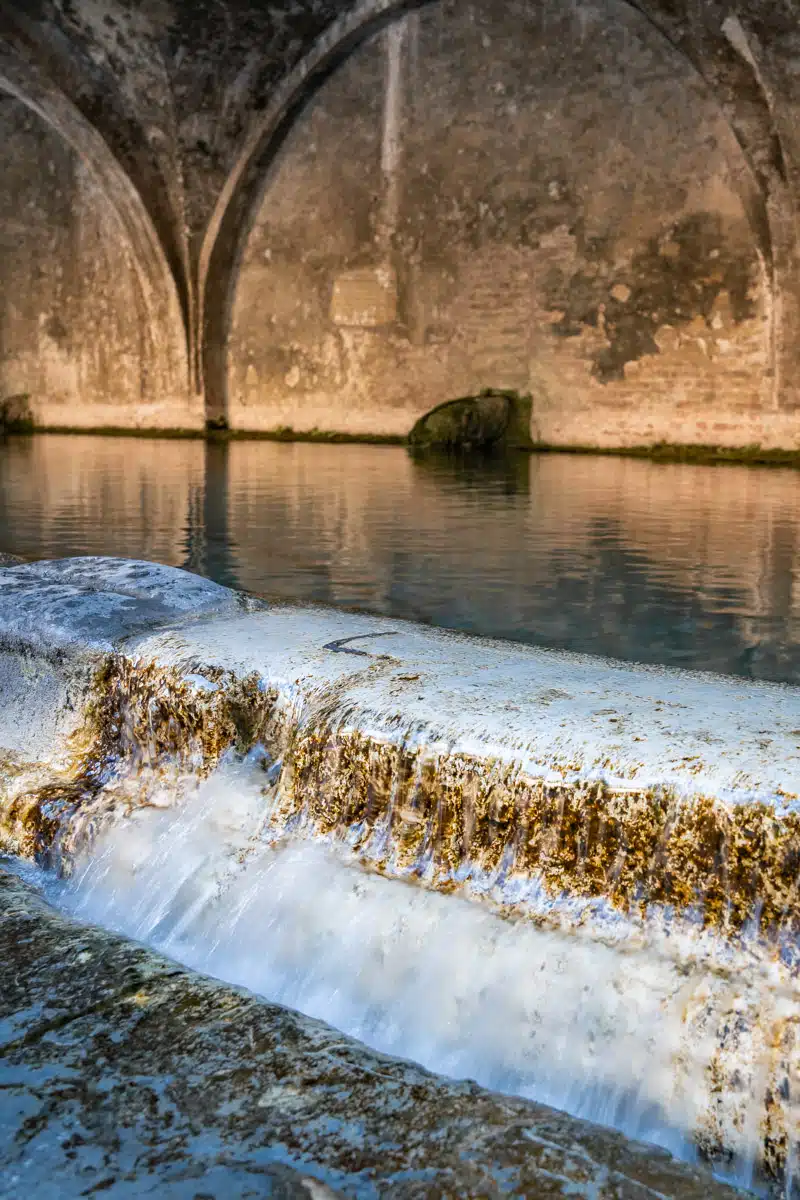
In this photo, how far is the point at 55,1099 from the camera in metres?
1.51

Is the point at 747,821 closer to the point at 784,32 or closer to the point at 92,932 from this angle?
the point at 92,932

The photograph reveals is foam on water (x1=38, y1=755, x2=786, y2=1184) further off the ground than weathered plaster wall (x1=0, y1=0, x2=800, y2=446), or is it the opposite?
weathered plaster wall (x1=0, y1=0, x2=800, y2=446)

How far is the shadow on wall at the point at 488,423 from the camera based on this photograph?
1240 centimetres

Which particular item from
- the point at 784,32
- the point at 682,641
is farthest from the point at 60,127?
the point at 682,641

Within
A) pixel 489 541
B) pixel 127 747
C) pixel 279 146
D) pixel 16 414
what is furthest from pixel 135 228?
pixel 127 747

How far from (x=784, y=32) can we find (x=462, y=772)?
9.39 m

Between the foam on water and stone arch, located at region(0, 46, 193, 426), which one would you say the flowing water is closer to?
the foam on water

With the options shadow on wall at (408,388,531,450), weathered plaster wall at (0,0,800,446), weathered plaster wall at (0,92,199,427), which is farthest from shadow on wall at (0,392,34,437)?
shadow on wall at (408,388,531,450)

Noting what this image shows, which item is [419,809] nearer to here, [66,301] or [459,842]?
[459,842]

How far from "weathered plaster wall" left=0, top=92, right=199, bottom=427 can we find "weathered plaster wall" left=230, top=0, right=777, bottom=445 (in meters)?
1.79

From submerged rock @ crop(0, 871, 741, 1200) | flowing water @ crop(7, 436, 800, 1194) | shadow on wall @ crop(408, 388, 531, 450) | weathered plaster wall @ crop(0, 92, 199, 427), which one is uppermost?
weathered plaster wall @ crop(0, 92, 199, 427)

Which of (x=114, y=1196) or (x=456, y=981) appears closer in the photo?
(x=114, y=1196)

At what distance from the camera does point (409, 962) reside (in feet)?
5.97

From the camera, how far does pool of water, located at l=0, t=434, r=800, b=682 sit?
11.3ft
